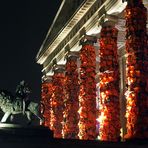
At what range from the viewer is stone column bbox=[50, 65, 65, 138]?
57.7 meters

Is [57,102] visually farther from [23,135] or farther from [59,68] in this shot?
[23,135]

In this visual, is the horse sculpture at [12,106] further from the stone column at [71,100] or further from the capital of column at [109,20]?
the stone column at [71,100]

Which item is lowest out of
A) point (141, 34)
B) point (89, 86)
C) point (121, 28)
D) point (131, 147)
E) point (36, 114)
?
point (131, 147)

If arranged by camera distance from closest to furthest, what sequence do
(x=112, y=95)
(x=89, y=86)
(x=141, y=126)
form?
(x=141, y=126) → (x=112, y=95) → (x=89, y=86)

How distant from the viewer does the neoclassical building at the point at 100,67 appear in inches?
1203

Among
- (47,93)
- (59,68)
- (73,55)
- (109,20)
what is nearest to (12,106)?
(109,20)

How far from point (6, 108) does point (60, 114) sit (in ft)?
93.3

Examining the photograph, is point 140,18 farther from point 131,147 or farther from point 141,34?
point 131,147

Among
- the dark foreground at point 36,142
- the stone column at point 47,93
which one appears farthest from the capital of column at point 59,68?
the dark foreground at point 36,142

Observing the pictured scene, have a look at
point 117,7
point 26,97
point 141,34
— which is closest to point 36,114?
point 26,97

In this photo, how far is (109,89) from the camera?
35.0 m

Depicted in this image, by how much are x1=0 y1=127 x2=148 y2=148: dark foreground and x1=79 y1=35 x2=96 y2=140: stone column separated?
1195 cm

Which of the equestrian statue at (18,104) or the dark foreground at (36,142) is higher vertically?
the equestrian statue at (18,104)

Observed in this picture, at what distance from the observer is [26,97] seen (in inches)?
1209
